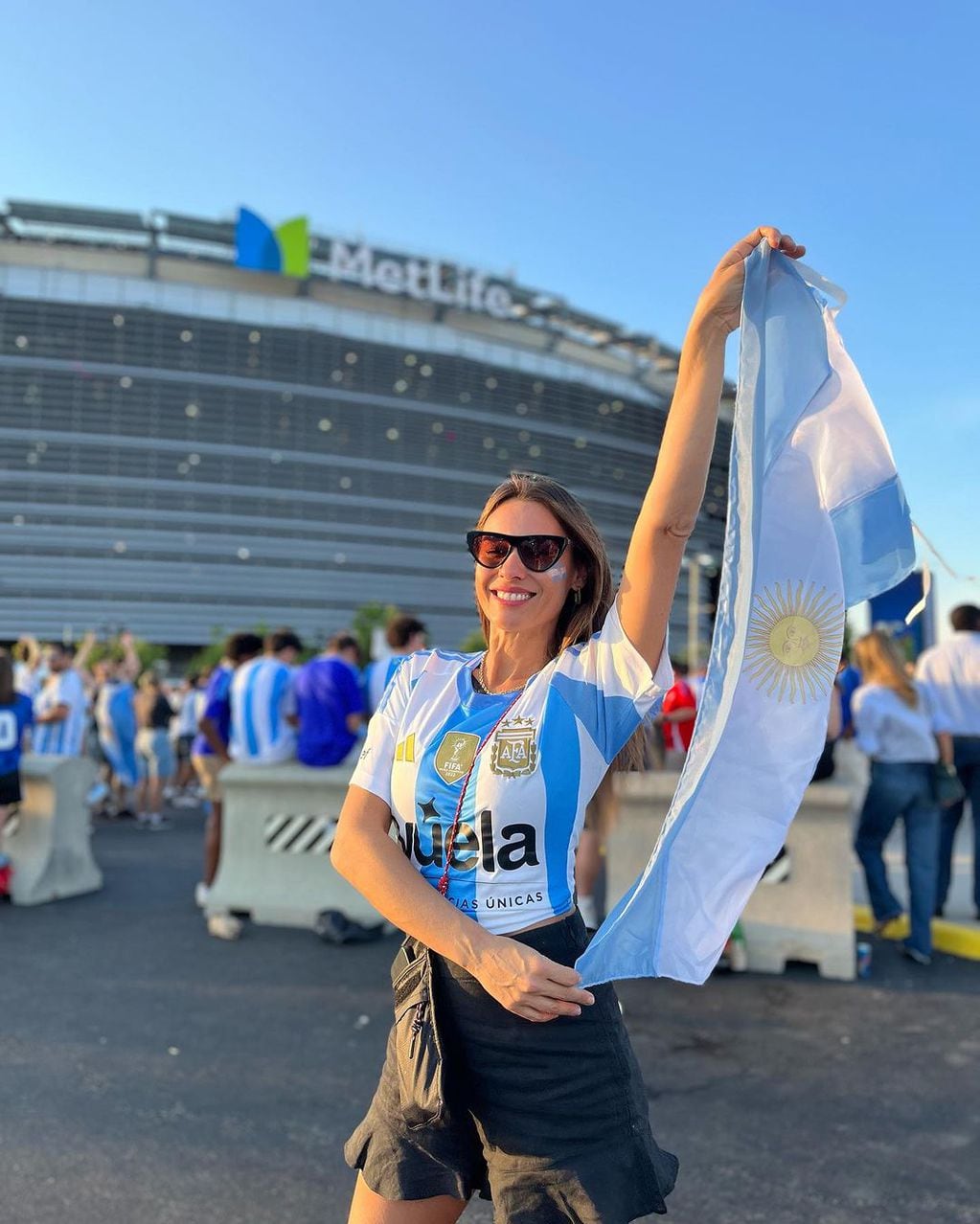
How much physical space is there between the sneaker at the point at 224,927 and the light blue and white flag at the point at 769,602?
5.60m

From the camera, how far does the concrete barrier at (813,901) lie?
5918 mm

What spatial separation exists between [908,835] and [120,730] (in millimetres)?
10204

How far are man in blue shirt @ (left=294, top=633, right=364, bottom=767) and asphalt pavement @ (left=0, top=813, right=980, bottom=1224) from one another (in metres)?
1.49

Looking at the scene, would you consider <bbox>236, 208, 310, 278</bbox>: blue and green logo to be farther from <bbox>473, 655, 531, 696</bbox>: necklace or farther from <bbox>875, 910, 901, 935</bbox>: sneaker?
<bbox>473, 655, 531, 696</bbox>: necklace

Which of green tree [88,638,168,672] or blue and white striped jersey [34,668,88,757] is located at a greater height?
blue and white striped jersey [34,668,88,757]

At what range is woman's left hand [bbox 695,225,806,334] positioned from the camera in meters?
1.79

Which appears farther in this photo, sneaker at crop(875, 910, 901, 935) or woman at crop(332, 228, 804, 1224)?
sneaker at crop(875, 910, 901, 935)

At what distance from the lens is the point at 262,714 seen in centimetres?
771

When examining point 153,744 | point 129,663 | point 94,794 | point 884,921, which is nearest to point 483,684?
point 884,921

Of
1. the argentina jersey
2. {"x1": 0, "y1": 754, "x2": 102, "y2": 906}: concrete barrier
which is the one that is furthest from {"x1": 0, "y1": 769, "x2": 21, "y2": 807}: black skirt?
the argentina jersey

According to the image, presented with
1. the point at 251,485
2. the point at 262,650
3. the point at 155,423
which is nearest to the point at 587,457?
the point at 251,485

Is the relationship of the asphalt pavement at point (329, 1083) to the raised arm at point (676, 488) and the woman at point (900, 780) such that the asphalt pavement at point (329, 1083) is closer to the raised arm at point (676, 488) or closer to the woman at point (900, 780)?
the woman at point (900, 780)

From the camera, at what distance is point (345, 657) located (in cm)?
799

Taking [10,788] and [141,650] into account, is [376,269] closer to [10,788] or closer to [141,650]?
[141,650]
